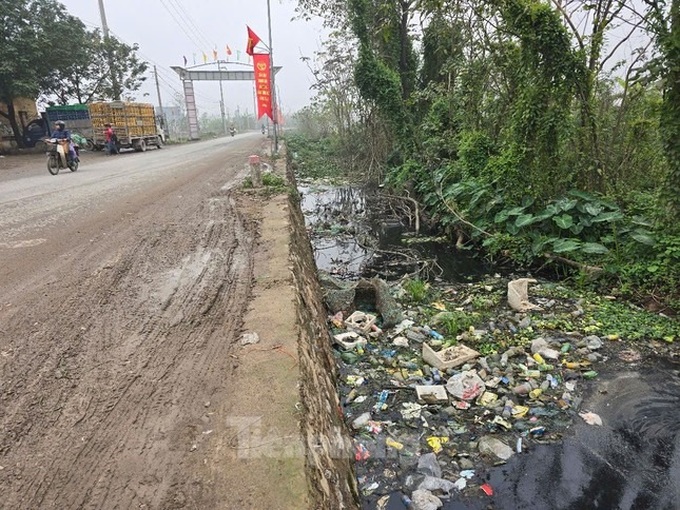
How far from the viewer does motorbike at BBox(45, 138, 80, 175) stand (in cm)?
1077

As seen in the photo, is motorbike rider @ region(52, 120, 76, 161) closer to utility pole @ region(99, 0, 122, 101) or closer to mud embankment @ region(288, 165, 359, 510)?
mud embankment @ region(288, 165, 359, 510)

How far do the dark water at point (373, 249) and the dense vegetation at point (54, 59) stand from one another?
13405mm

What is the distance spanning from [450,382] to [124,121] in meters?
20.6

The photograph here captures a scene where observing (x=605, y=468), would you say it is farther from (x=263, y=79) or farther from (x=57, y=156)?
(x=263, y=79)

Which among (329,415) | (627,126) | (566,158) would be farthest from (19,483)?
(627,126)

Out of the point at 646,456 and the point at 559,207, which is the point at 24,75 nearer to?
the point at 559,207

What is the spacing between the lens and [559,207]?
18.9ft

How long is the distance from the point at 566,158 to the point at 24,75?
19.0 meters

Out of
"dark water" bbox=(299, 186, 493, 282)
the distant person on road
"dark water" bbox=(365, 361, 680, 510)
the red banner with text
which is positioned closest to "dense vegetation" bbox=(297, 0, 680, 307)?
"dark water" bbox=(299, 186, 493, 282)

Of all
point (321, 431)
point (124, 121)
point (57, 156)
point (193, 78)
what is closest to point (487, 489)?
point (321, 431)

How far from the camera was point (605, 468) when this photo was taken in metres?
2.57

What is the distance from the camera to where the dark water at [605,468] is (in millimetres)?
2393

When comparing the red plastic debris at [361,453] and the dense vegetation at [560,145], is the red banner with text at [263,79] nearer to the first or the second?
the dense vegetation at [560,145]

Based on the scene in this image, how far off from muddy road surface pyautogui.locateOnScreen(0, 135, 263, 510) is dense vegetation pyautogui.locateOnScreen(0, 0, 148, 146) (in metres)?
14.8
